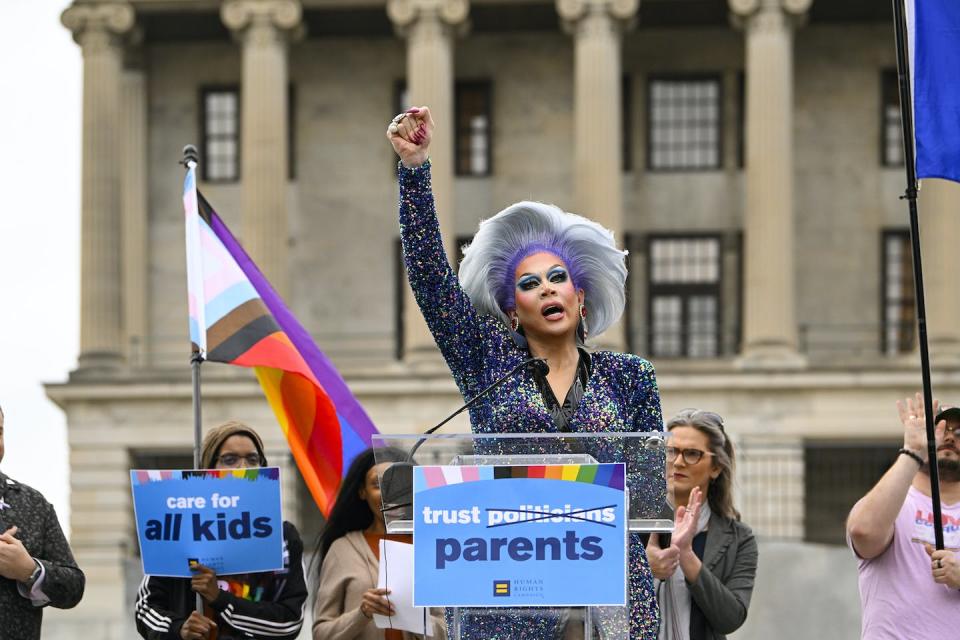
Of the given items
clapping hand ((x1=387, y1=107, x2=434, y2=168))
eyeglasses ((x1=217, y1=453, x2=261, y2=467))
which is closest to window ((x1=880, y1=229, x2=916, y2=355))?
eyeglasses ((x1=217, y1=453, x2=261, y2=467))

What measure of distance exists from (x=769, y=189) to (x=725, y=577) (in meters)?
31.8

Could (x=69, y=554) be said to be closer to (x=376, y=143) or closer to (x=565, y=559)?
(x=565, y=559)

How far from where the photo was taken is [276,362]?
42.5ft

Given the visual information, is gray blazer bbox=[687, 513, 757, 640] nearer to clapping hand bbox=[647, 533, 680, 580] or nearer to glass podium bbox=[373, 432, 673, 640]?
clapping hand bbox=[647, 533, 680, 580]

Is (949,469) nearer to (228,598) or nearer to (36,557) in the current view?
(228,598)

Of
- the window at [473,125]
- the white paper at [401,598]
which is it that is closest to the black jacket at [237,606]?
the white paper at [401,598]

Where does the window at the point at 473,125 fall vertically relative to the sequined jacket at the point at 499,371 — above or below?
above

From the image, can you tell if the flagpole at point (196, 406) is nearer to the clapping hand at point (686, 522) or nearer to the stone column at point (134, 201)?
the clapping hand at point (686, 522)

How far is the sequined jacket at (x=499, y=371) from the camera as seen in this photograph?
7266 mm

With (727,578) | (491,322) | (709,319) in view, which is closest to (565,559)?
(491,322)

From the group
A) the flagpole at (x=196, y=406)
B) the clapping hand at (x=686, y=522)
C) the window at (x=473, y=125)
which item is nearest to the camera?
the clapping hand at (x=686, y=522)

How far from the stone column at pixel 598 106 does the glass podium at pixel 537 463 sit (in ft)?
112

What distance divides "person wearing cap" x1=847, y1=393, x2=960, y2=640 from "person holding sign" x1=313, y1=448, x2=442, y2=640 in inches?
95.9

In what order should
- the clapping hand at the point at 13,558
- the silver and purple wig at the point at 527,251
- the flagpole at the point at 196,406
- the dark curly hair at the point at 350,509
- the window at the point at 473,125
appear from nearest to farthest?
the silver and purple wig at the point at 527,251 < the clapping hand at the point at 13,558 < the flagpole at the point at 196,406 < the dark curly hair at the point at 350,509 < the window at the point at 473,125
